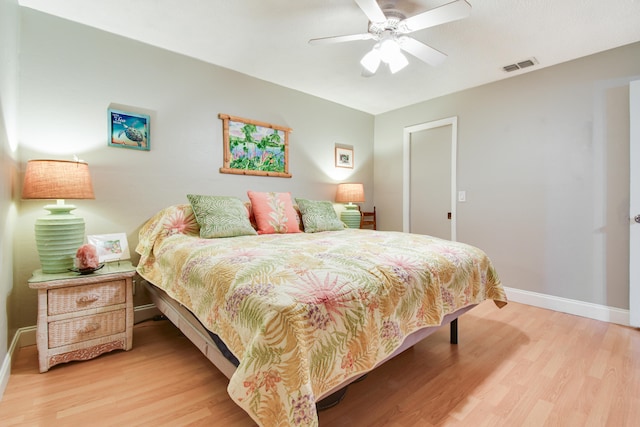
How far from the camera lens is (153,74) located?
8.35 feet

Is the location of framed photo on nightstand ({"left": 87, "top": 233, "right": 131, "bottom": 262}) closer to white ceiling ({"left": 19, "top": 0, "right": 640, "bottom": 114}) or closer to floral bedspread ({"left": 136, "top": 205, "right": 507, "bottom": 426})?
floral bedspread ({"left": 136, "top": 205, "right": 507, "bottom": 426})

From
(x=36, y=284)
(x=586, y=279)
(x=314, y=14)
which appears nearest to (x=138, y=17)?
(x=314, y=14)

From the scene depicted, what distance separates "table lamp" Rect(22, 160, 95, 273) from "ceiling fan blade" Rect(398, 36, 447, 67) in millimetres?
2330

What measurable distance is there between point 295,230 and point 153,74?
181cm

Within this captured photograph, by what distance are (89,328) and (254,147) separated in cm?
207

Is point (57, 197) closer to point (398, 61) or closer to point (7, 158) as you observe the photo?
point (7, 158)

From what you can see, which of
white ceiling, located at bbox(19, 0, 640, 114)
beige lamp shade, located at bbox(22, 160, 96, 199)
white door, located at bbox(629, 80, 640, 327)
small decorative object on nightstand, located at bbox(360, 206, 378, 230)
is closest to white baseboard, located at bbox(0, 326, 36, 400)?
beige lamp shade, located at bbox(22, 160, 96, 199)

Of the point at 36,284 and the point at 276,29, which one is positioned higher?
the point at 276,29

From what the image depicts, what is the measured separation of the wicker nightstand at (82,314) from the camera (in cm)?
172

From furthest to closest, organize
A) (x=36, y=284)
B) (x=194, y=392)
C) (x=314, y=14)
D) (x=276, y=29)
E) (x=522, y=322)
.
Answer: (x=522, y=322), (x=276, y=29), (x=314, y=14), (x=36, y=284), (x=194, y=392)

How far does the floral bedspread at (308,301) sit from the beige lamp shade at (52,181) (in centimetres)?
68

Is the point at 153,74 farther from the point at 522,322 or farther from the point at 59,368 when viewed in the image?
the point at 522,322

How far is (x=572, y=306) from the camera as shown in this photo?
2715 millimetres

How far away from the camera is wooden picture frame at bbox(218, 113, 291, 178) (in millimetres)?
2980
